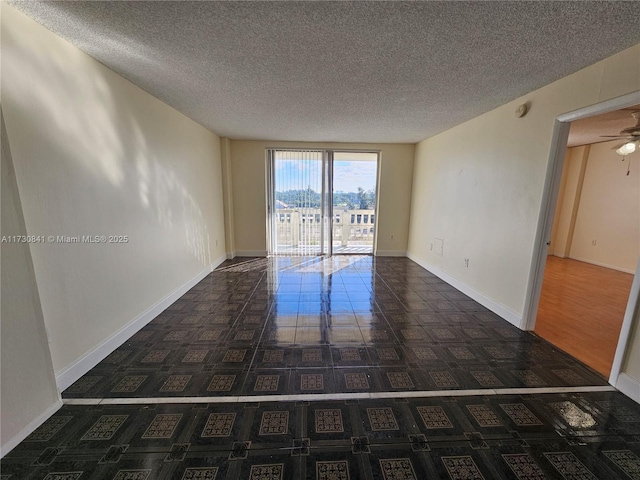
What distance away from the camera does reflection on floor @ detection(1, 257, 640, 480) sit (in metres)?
1.29

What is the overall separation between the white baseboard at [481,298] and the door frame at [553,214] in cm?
11

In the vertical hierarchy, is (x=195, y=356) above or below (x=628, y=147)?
below

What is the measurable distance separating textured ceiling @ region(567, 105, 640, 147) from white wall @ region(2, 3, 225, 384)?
15.0 feet

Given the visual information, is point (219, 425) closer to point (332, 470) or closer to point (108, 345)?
point (332, 470)

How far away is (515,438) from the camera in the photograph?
1.44 meters

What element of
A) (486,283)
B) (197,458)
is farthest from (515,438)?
(486,283)

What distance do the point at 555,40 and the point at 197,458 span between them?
3131 millimetres

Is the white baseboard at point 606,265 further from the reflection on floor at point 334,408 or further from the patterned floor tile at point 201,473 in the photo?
the patterned floor tile at point 201,473

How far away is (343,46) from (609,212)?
20.2ft

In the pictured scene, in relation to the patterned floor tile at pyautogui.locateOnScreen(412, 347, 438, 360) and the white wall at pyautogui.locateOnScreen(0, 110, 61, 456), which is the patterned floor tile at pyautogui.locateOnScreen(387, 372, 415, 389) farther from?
the white wall at pyautogui.locateOnScreen(0, 110, 61, 456)

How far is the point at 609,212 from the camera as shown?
4.91m

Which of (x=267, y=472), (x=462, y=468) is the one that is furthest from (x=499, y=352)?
(x=267, y=472)

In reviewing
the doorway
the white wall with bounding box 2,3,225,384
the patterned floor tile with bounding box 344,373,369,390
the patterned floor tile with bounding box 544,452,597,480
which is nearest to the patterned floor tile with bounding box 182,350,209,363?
the white wall with bounding box 2,3,225,384

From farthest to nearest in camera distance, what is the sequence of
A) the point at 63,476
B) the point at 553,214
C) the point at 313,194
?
the point at 313,194 → the point at 553,214 → the point at 63,476
